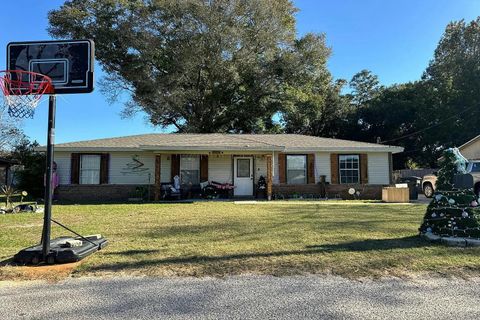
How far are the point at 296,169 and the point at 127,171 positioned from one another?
781 centimetres

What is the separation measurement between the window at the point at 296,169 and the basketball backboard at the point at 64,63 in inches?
532

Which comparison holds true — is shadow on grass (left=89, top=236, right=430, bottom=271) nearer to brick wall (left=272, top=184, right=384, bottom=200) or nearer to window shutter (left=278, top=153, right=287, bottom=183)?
brick wall (left=272, top=184, right=384, bottom=200)

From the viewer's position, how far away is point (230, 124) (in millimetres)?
→ 32062

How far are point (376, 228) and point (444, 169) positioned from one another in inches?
76.1

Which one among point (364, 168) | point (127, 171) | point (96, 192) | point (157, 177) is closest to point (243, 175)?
point (157, 177)

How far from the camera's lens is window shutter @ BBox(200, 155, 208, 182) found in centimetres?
1783

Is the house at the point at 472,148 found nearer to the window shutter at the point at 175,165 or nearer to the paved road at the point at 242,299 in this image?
the window shutter at the point at 175,165

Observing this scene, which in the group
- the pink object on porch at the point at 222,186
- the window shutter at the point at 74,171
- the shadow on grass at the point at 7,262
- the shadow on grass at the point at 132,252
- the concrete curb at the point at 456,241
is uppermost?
the window shutter at the point at 74,171

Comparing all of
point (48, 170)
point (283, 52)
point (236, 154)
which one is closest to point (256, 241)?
point (48, 170)

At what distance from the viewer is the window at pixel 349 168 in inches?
732

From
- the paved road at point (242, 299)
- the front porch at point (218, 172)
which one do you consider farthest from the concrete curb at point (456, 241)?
the front porch at point (218, 172)

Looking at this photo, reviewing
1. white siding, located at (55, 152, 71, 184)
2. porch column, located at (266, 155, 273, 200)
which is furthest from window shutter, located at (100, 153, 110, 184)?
porch column, located at (266, 155, 273, 200)

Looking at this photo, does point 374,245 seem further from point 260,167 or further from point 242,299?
point 260,167

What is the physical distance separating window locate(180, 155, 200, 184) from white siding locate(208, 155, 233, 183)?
21.8 inches
